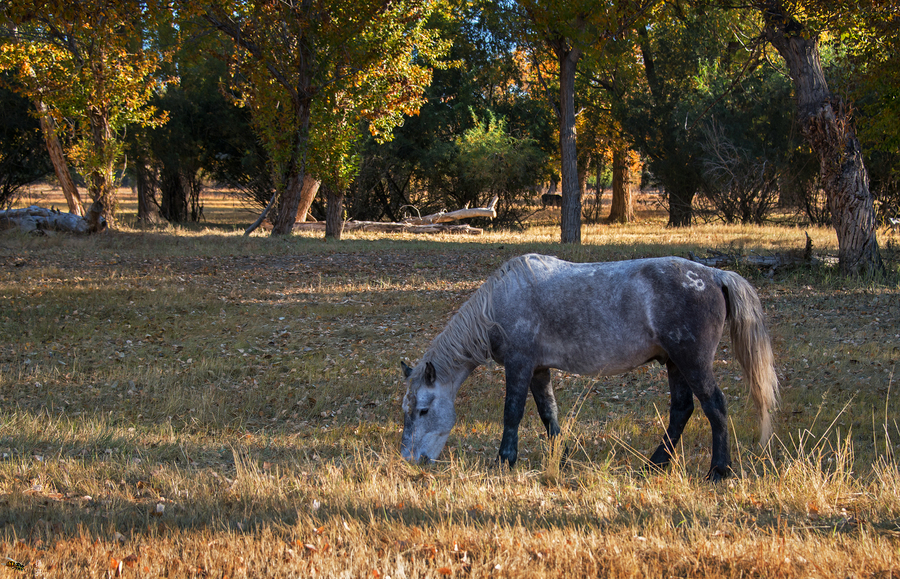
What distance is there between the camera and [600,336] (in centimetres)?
529

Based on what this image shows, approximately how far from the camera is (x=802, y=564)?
3.48m

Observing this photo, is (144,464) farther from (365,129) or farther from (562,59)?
(365,129)

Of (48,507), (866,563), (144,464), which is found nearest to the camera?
(866,563)

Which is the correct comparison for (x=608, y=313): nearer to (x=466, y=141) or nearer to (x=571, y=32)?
(x=571, y=32)

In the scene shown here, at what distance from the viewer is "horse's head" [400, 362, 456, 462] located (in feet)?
17.8

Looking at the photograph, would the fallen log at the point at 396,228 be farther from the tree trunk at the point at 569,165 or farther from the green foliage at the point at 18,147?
the green foliage at the point at 18,147

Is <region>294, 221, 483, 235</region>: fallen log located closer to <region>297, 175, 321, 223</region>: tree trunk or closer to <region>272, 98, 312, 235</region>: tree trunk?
<region>297, 175, 321, 223</region>: tree trunk

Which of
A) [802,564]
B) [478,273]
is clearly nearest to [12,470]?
[802,564]

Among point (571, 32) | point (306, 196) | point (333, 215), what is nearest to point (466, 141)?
point (306, 196)

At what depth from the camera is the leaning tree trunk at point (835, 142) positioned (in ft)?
44.2

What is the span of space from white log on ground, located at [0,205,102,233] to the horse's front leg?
2026cm

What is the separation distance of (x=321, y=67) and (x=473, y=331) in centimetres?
1806

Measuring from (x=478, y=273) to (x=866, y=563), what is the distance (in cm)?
1212

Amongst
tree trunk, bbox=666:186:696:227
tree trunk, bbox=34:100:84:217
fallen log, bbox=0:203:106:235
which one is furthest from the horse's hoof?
tree trunk, bbox=666:186:696:227
